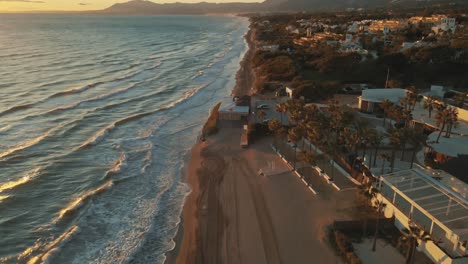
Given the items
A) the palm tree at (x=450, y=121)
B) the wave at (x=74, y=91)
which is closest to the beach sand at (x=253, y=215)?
the palm tree at (x=450, y=121)

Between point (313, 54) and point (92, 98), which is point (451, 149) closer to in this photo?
point (92, 98)

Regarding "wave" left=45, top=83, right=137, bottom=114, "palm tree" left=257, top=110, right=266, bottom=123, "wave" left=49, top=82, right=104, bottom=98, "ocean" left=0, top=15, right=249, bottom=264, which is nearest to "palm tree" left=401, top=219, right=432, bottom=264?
"ocean" left=0, top=15, right=249, bottom=264

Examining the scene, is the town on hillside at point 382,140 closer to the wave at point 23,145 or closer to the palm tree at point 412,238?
the palm tree at point 412,238

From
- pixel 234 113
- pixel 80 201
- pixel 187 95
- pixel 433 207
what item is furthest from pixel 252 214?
pixel 187 95

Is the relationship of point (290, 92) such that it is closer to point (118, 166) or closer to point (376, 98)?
point (376, 98)

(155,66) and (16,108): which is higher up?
(16,108)

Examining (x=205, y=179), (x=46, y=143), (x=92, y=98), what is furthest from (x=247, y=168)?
A: (x=92, y=98)
